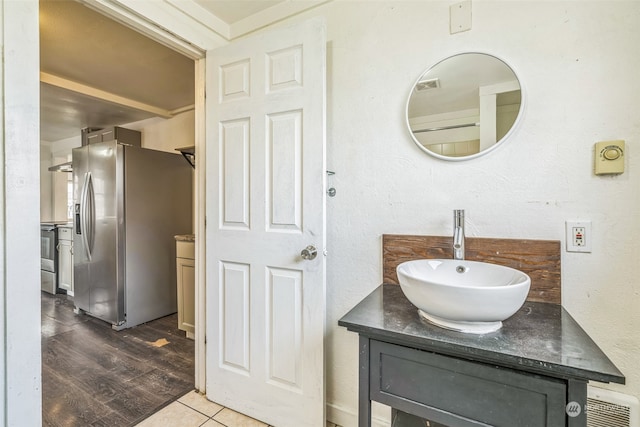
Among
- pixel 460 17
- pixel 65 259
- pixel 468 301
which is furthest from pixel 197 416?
pixel 65 259

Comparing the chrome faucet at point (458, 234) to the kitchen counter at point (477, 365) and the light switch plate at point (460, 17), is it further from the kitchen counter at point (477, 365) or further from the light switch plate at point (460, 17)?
the light switch plate at point (460, 17)

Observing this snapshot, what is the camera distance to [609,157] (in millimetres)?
1044

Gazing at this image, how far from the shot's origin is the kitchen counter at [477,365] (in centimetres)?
69

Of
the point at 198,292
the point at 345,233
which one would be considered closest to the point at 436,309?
the point at 345,233

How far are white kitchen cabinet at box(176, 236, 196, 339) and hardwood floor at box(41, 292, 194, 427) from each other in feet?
0.48

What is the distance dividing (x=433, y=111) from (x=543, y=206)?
0.59 metres

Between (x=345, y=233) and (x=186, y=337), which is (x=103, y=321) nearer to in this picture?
(x=186, y=337)

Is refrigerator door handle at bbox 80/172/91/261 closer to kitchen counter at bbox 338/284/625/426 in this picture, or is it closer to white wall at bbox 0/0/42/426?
white wall at bbox 0/0/42/426

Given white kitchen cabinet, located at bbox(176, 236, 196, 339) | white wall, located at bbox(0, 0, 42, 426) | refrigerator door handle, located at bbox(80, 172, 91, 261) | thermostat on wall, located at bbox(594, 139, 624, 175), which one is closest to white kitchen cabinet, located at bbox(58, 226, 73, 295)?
refrigerator door handle, located at bbox(80, 172, 91, 261)

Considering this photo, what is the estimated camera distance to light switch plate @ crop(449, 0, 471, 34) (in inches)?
49.3

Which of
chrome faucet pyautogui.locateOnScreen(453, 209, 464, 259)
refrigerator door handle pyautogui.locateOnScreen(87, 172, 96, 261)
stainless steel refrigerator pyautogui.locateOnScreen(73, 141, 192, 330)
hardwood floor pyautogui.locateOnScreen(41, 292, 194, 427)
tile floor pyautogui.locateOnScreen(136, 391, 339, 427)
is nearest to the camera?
chrome faucet pyautogui.locateOnScreen(453, 209, 464, 259)

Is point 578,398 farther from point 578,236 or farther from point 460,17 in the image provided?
point 460,17

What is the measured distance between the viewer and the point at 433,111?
1.33m

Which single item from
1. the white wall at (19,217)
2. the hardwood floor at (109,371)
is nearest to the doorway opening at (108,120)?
the hardwood floor at (109,371)
